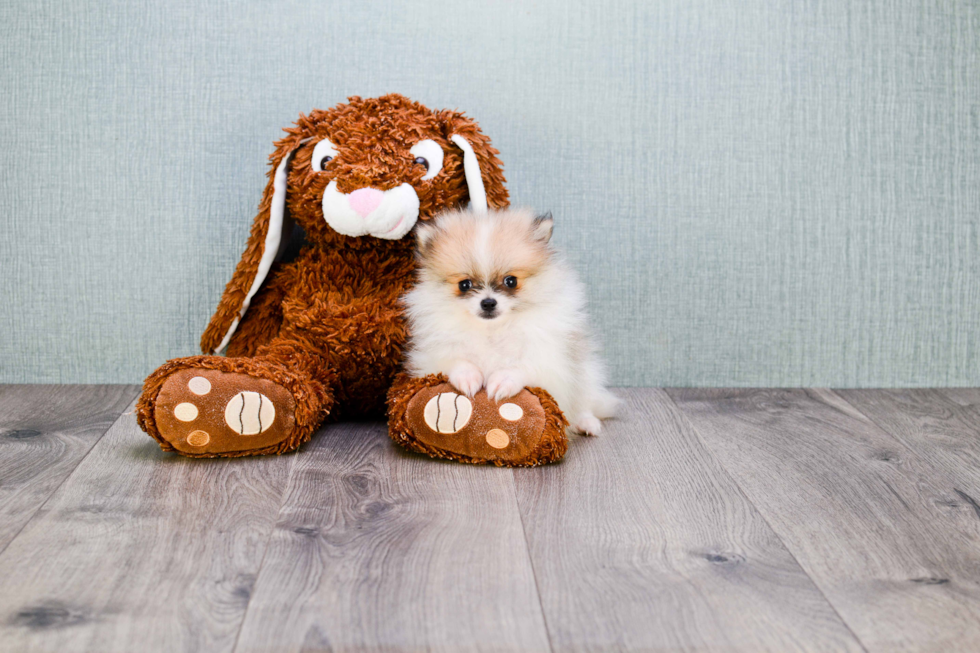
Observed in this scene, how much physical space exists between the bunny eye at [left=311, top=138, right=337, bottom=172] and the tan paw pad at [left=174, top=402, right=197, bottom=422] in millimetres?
435

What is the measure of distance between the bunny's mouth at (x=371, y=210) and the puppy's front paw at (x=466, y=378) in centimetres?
26

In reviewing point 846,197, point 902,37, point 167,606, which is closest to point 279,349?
point 167,606

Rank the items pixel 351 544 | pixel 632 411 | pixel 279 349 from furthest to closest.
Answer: pixel 632 411
pixel 279 349
pixel 351 544

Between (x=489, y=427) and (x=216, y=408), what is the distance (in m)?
0.39

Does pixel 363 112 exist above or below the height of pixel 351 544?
above

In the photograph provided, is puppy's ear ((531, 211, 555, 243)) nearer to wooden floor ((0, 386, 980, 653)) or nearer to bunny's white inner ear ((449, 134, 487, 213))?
bunny's white inner ear ((449, 134, 487, 213))

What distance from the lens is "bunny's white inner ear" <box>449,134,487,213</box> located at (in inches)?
55.3

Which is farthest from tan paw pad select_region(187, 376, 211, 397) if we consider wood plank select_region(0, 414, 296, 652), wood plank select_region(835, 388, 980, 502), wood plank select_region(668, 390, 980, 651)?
wood plank select_region(835, 388, 980, 502)

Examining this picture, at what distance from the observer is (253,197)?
168 cm

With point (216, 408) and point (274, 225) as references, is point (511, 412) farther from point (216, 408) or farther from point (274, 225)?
point (274, 225)

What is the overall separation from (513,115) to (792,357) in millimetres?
757

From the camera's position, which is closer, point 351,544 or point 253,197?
point 351,544

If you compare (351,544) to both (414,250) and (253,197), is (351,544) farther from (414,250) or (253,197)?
(253,197)

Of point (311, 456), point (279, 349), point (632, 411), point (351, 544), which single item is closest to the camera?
point (351, 544)
